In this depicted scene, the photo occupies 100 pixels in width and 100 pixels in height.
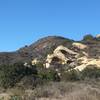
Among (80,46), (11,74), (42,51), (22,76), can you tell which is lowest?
(22,76)

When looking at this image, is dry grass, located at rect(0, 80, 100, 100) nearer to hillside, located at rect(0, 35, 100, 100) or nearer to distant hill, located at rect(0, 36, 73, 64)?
hillside, located at rect(0, 35, 100, 100)

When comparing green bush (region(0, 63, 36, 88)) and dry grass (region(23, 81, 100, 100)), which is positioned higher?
green bush (region(0, 63, 36, 88))

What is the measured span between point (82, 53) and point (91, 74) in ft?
74.3

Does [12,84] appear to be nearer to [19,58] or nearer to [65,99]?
[65,99]

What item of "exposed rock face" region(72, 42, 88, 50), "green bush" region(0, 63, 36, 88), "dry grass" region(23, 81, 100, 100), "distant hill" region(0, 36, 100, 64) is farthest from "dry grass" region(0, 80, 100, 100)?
"exposed rock face" region(72, 42, 88, 50)

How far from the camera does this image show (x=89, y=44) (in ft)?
216

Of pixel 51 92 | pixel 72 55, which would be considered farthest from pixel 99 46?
pixel 51 92

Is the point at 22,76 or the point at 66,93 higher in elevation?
the point at 22,76

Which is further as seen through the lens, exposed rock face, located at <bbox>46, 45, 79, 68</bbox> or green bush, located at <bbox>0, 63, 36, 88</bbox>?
exposed rock face, located at <bbox>46, 45, 79, 68</bbox>

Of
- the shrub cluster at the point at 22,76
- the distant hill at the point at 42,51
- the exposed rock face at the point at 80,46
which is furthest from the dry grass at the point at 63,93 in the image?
the exposed rock face at the point at 80,46

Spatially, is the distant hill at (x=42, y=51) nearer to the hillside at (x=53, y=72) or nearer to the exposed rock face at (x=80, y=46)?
the hillside at (x=53, y=72)

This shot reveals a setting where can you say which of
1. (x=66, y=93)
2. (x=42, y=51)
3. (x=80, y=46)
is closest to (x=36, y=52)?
(x=42, y=51)

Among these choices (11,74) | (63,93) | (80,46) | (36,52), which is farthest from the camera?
(36,52)

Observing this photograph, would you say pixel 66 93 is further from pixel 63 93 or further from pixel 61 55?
pixel 61 55
